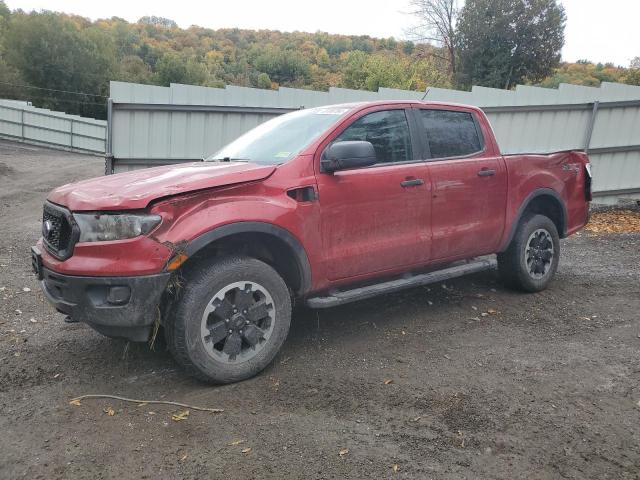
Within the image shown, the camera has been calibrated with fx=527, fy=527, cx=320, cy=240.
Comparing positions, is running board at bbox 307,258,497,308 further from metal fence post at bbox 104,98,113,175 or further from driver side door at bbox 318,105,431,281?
metal fence post at bbox 104,98,113,175

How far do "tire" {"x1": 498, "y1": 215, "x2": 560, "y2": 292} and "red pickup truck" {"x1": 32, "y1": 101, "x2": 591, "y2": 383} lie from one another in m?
0.02

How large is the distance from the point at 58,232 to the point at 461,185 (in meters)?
3.22

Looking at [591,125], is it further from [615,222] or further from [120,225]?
[120,225]

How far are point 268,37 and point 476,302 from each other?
9126 centimetres

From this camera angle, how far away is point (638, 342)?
4266 mm

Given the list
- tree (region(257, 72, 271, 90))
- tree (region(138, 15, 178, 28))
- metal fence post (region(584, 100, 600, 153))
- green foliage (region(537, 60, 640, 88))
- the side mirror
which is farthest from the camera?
tree (region(138, 15, 178, 28))

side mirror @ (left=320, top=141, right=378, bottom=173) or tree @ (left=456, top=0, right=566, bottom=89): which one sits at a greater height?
tree @ (left=456, top=0, right=566, bottom=89)

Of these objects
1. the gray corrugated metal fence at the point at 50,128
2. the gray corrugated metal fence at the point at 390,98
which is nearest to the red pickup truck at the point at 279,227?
the gray corrugated metal fence at the point at 390,98

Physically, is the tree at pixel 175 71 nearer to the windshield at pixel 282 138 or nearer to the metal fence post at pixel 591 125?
the metal fence post at pixel 591 125

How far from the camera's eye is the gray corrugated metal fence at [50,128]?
2528 centimetres

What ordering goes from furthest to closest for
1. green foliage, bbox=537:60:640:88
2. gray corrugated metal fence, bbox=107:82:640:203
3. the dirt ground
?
green foliage, bbox=537:60:640:88, gray corrugated metal fence, bbox=107:82:640:203, the dirt ground

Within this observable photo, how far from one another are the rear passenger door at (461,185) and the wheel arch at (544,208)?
239 millimetres

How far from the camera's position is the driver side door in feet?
→ 12.8

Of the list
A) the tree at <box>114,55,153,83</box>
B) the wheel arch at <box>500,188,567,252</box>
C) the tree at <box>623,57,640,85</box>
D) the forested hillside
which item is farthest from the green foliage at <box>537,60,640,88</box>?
the wheel arch at <box>500,188,567,252</box>
